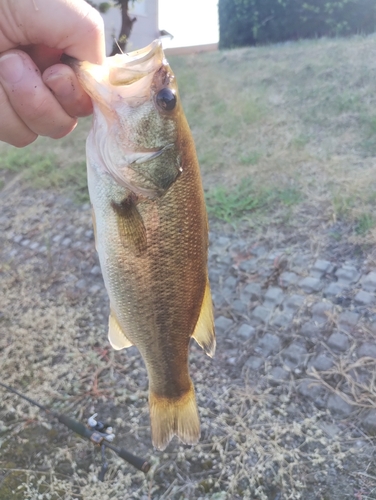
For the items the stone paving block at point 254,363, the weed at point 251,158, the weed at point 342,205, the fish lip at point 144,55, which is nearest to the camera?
the fish lip at point 144,55

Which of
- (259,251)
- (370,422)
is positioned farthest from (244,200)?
(370,422)

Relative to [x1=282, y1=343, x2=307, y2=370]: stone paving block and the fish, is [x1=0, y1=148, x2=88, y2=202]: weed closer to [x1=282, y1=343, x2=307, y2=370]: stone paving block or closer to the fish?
[x1=282, y1=343, x2=307, y2=370]: stone paving block

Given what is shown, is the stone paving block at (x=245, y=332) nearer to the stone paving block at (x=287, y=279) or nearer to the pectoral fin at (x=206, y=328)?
the stone paving block at (x=287, y=279)

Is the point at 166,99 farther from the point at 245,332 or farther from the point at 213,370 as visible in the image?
the point at 245,332

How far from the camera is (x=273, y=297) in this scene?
3.33 meters

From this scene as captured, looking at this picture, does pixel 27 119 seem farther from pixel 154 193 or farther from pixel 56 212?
pixel 56 212

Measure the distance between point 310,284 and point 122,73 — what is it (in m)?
2.49

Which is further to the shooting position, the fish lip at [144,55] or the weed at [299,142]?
the weed at [299,142]

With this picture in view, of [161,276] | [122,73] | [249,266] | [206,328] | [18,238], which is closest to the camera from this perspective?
[122,73]

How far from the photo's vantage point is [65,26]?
132 cm

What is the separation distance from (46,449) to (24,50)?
2.14m

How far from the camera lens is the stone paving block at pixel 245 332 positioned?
309cm

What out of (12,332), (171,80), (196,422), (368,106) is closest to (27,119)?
(171,80)

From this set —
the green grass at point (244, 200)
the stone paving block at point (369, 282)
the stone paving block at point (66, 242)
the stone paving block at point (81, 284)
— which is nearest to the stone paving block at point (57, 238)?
the stone paving block at point (66, 242)
